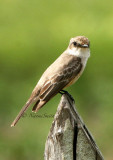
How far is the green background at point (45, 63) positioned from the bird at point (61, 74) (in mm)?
1756

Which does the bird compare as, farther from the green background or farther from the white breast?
the green background

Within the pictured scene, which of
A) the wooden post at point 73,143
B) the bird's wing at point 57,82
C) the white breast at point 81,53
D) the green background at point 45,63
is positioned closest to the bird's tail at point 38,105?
the bird's wing at point 57,82

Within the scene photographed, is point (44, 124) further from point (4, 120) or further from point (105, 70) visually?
point (105, 70)

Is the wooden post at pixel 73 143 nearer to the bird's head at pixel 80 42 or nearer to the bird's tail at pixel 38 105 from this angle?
the bird's tail at pixel 38 105

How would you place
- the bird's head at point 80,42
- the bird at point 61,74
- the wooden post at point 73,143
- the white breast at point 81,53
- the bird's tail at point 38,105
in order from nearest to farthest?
1. the wooden post at point 73,143
2. the bird's tail at point 38,105
3. the bird at point 61,74
4. the bird's head at point 80,42
5. the white breast at point 81,53

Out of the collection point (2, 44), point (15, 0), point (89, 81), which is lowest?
point (89, 81)

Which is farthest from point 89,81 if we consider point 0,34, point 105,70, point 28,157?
point 0,34

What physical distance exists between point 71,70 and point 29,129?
7.76 feet

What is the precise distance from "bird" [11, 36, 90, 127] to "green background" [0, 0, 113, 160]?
1756 mm

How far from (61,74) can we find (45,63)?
4320 millimetres

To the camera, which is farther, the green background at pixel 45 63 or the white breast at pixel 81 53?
the green background at pixel 45 63

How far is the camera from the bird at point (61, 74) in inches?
241

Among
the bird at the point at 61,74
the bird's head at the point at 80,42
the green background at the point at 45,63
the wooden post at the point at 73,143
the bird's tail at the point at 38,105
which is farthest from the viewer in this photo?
the green background at the point at 45,63

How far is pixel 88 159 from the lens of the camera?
414 cm
